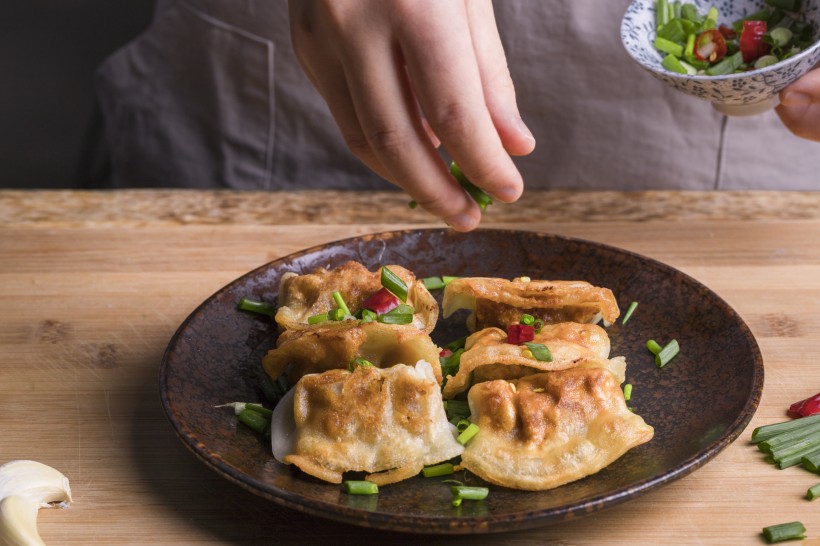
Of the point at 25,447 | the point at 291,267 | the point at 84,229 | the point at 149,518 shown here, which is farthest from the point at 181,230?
the point at 149,518

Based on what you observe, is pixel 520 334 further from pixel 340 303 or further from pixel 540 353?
pixel 340 303

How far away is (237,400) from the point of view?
213 cm

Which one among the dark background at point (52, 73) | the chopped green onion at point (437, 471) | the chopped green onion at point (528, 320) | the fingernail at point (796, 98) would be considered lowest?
the dark background at point (52, 73)

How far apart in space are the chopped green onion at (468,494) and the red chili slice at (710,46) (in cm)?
159

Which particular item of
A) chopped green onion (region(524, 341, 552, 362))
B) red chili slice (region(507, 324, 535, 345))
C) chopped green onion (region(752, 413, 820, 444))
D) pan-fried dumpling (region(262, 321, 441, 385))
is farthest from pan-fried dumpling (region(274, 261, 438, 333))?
chopped green onion (region(752, 413, 820, 444))

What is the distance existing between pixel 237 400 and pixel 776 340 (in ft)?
4.60

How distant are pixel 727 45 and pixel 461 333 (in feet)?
3.99

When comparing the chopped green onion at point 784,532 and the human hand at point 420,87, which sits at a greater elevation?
the human hand at point 420,87

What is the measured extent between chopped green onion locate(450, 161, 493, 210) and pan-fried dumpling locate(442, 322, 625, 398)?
11.8 inches

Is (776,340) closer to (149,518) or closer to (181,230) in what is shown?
(149,518)

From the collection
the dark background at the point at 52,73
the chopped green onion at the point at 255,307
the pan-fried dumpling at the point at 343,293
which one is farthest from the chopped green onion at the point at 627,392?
the dark background at the point at 52,73

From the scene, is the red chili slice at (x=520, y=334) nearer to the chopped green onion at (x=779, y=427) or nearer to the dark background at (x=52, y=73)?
the chopped green onion at (x=779, y=427)

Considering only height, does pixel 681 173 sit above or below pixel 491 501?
below

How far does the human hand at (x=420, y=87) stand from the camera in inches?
70.6
